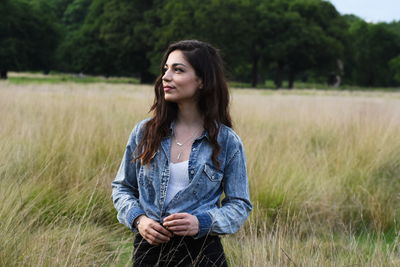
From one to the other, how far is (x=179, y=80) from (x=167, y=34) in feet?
105

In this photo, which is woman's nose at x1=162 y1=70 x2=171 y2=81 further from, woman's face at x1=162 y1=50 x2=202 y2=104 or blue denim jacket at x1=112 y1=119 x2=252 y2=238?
blue denim jacket at x1=112 y1=119 x2=252 y2=238

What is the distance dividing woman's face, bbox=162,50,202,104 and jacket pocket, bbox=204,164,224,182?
28 cm

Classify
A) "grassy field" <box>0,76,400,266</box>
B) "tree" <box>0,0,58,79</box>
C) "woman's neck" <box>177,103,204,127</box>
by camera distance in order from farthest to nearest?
1. "tree" <box>0,0,58,79</box>
2. "grassy field" <box>0,76,400,266</box>
3. "woman's neck" <box>177,103,204,127</box>

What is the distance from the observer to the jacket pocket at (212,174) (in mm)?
1738

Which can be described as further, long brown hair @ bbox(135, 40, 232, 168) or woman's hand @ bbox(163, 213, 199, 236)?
long brown hair @ bbox(135, 40, 232, 168)

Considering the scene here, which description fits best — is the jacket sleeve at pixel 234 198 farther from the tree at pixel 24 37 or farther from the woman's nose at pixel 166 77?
the tree at pixel 24 37

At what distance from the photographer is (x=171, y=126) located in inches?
72.4

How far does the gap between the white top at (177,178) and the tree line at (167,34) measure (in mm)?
30980

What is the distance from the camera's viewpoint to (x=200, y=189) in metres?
1.74

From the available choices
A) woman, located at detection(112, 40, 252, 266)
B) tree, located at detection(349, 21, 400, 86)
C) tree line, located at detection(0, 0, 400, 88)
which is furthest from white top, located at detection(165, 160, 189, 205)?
tree, located at detection(349, 21, 400, 86)

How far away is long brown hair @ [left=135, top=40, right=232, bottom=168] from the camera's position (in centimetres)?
177

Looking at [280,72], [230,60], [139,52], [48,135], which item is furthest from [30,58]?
[48,135]

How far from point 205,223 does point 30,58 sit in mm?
38647

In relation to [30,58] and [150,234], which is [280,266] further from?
[30,58]
